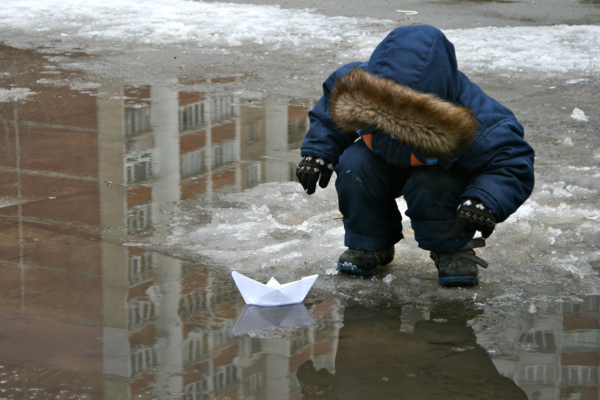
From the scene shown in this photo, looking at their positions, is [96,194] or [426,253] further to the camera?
[96,194]

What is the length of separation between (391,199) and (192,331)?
101 centimetres

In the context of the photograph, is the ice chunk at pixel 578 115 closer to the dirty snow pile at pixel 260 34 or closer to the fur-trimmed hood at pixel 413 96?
the dirty snow pile at pixel 260 34

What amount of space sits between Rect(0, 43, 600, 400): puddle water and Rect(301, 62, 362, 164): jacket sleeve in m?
0.58

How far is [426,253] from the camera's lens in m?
3.19

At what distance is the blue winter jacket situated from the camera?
2531 mm

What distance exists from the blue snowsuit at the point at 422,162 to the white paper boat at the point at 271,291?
14.9 inches

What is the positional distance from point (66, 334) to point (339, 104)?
1286 millimetres

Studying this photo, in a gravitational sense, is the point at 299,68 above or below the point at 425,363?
above

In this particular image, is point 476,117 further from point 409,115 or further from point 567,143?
point 567,143

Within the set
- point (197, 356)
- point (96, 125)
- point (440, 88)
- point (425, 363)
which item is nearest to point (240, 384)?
point (197, 356)

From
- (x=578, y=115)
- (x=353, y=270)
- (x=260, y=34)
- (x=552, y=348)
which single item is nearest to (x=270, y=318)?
(x=353, y=270)

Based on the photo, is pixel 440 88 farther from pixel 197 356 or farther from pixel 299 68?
pixel 299 68

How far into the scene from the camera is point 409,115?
2.51 metres

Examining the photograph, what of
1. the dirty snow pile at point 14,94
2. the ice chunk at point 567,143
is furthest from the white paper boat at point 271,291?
the dirty snow pile at point 14,94
